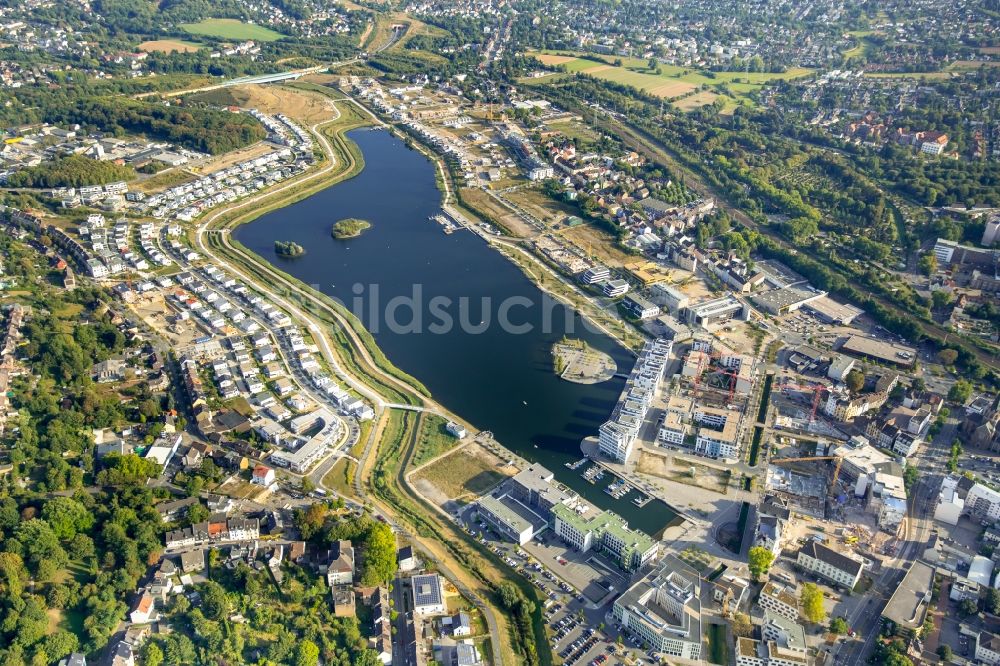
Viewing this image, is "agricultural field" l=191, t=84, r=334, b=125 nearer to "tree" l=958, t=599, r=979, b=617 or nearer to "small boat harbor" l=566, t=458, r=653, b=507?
"small boat harbor" l=566, t=458, r=653, b=507

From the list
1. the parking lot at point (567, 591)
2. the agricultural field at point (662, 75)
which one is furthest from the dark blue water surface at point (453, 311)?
the agricultural field at point (662, 75)

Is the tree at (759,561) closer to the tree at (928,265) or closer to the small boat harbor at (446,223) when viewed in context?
the tree at (928,265)

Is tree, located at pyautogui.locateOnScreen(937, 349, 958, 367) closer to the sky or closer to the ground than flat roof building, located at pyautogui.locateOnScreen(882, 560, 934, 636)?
closer to the sky

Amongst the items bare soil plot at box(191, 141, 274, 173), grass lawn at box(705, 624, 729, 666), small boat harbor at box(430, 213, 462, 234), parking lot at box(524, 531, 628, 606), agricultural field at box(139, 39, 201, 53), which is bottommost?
grass lawn at box(705, 624, 729, 666)

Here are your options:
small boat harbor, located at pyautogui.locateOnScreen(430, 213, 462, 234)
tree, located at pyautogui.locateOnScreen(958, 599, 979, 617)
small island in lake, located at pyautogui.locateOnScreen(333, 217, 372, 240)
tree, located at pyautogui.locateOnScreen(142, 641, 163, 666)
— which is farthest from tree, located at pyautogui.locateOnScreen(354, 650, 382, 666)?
small boat harbor, located at pyautogui.locateOnScreen(430, 213, 462, 234)

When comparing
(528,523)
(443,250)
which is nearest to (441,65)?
(443,250)

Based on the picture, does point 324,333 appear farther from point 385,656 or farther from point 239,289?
point 385,656
